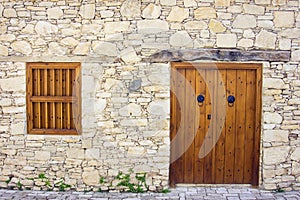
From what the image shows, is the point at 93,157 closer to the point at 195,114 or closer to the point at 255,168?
the point at 195,114

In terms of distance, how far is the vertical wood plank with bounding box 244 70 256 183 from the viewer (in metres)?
6.12

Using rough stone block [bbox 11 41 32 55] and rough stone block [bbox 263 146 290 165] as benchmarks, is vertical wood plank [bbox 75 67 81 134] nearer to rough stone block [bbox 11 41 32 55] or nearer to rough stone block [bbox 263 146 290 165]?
rough stone block [bbox 11 41 32 55]

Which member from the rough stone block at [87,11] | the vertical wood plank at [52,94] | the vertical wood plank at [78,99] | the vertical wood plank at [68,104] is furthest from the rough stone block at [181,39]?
the vertical wood plank at [52,94]

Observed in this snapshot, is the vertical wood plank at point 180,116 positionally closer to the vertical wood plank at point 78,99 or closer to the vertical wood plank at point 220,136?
the vertical wood plank at point 220,136

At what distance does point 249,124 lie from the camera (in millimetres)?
6180

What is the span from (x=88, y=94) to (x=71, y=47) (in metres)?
0.80

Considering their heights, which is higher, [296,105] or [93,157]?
[296,105]

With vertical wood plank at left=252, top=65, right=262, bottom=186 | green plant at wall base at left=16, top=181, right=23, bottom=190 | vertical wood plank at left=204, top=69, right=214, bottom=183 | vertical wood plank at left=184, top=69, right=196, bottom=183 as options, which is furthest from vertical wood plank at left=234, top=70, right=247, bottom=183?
green plant at wall base at left=16, top=181, right=23, bottom=190

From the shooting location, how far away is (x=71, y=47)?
6008mm

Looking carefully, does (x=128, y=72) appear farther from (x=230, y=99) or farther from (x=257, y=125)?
(x=257, y=125)

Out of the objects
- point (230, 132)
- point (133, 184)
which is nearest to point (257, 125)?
point (230, 132)

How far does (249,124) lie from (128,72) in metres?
2.17

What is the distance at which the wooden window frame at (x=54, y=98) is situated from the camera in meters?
6.10

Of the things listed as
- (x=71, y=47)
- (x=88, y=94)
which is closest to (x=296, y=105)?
(x=88, y=94)
